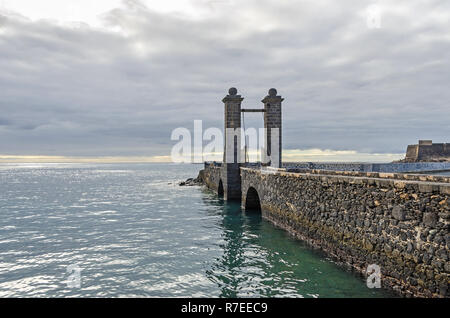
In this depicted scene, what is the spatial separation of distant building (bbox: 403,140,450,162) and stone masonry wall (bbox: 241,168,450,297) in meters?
52.5

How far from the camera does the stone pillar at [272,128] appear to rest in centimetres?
2406

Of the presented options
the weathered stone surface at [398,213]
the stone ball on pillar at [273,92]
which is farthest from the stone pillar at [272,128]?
the weathered stone surface at [398,213]

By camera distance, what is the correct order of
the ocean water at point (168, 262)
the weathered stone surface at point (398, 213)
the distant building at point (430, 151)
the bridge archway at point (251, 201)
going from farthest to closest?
the distant building at point (430, 151) → the bridge archway at point (251, 201) → the ocean water at point (168, 262) → the weathered stone surface at point (398, 213)

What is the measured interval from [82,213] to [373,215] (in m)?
21.9

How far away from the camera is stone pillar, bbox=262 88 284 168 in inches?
947

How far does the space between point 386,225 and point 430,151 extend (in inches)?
2293

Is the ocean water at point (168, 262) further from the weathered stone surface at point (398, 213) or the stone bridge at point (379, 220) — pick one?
the weathered stone surface at point (398, 213)

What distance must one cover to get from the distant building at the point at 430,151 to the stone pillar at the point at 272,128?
140 ft

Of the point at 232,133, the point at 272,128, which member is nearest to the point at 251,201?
the point at 232,133

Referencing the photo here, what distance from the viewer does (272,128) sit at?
2417 centimetres

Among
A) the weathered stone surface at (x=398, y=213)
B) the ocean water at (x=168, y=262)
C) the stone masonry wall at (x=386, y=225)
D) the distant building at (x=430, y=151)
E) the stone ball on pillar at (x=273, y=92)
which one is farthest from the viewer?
the distant building at (x=430, y=151)

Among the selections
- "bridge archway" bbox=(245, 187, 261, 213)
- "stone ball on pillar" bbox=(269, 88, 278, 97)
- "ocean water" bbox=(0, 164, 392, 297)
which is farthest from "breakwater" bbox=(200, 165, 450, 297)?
"stone ball on pillar" bbox=(269, 88, 278, 97)

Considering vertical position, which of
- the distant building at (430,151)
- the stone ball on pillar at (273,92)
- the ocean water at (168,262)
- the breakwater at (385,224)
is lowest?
the ocean water at (168,262)
